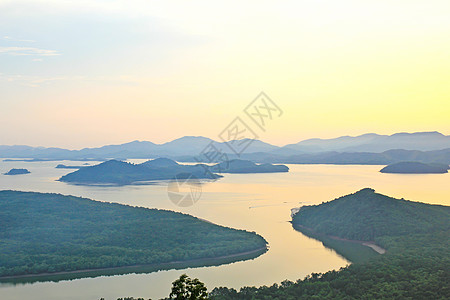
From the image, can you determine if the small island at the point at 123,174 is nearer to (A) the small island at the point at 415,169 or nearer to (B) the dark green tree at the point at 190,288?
(A) the small island at the point at 415,169

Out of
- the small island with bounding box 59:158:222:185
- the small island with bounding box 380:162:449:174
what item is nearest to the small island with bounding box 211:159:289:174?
the small island with bounding box 59:158:222:185

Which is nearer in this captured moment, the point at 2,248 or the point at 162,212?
the point at 2,248

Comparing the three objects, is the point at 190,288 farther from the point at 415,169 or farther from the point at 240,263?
the point at 415,169

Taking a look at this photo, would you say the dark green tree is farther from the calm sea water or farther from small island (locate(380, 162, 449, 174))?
small island (locate(380, 162, 449, 174))

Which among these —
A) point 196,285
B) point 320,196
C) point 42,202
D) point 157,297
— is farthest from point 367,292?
point 320,196

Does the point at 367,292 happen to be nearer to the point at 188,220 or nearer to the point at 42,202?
the point at 188,220

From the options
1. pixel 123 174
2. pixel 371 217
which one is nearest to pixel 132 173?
pixel 123 174

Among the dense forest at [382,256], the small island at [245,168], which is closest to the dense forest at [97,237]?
the dense forest at [382,256]
